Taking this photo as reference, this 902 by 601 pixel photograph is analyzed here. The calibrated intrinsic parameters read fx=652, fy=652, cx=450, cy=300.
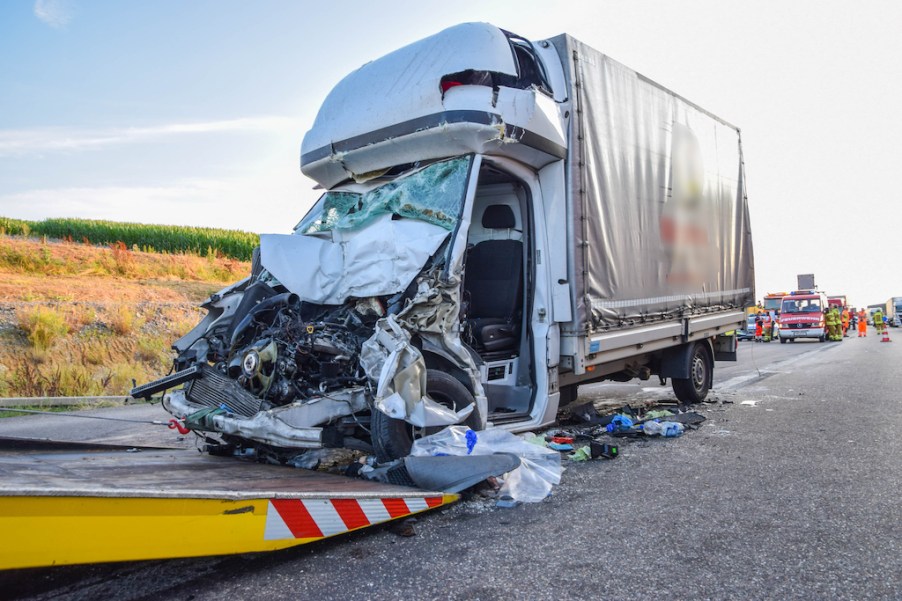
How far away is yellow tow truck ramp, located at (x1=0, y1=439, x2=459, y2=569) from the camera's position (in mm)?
2207

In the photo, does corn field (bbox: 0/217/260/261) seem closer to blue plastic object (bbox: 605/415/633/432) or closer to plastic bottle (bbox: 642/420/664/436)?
blue plastic object (bbox: 605/415/633/432)

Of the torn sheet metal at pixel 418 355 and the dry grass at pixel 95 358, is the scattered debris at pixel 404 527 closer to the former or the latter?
the torn sheet metal at pixel 418 355

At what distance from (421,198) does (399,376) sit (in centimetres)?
163

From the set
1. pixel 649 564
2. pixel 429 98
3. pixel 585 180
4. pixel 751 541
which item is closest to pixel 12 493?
pixel 649 564

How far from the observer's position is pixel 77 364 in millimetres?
12969

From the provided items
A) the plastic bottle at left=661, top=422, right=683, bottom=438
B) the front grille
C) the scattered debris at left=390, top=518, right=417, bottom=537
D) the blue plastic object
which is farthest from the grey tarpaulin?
the front grille

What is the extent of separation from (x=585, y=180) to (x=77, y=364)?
451 inches

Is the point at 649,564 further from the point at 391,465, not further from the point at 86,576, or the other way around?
the point at 86,576

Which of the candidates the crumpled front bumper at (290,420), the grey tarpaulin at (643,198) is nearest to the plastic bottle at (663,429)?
the grey tarpaulin at (643,198)

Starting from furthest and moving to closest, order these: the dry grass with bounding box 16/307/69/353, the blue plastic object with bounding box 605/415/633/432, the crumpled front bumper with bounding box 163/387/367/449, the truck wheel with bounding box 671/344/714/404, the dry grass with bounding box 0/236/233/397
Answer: the dry grass with bounding box 16/307/69/353 → the dry grass with bounding box 0/236/233/397 → the truck wheel with bounding box 671/344/714/404 → the blue plastic object with bounding box 605/415/633/432 → the crumpled front bumper with bounding box 163/387/367/449

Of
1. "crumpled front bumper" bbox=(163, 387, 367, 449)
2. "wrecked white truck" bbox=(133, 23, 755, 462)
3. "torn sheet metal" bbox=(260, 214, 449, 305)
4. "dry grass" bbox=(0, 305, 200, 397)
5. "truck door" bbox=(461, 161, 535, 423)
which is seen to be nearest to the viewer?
"crumpled front bumper" bbox=(163, 387, 367, 449)

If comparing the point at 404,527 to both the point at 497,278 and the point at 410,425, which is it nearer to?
the point at 410,425

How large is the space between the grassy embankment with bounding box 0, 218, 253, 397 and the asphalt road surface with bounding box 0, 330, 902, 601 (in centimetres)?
895

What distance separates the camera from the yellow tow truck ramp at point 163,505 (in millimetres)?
2207
